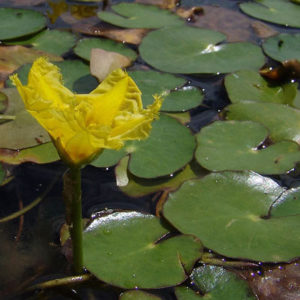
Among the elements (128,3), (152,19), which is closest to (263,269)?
(152,19)

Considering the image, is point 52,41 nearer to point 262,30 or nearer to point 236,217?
point 262,30

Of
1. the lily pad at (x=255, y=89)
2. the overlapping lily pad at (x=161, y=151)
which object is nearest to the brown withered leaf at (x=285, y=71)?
the lily pad at (x=255, y=89)

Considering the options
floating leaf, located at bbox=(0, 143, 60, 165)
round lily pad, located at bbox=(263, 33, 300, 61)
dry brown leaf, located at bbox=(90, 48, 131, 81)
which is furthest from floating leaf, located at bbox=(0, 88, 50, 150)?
round lily pad, located at bbox=(263, 33, 300, 61)

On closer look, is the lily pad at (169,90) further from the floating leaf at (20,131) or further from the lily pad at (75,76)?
the floating leaf at (20,131)

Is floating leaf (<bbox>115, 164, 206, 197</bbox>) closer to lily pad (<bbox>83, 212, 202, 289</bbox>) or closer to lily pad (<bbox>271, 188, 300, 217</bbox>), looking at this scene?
lily pad (<bbox>83, 212, 202, 289</bbox>)

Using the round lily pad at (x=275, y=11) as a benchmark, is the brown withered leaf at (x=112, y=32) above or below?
below

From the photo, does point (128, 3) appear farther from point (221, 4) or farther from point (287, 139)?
point (287, 139)

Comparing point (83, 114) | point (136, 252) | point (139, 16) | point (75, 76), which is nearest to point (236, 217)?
point (136, 252)
